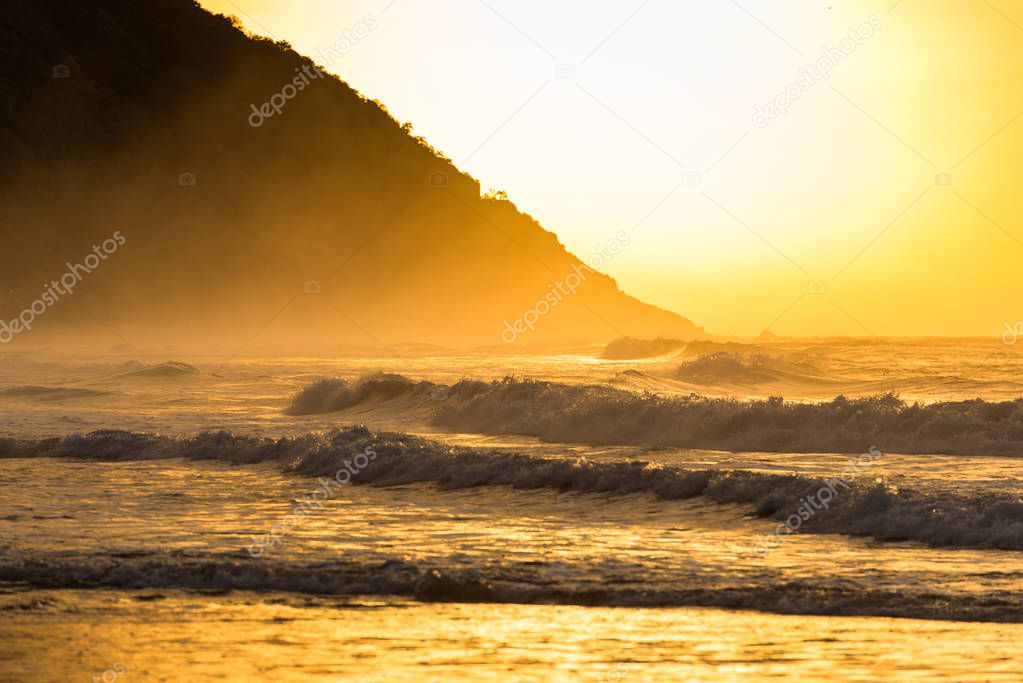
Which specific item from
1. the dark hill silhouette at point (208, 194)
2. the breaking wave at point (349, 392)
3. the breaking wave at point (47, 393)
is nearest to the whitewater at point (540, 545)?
the breaking wave at point (349, 392)

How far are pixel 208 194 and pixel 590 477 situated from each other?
109 metres

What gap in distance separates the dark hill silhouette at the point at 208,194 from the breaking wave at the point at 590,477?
71695 mm

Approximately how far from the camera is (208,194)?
11956 centimetres

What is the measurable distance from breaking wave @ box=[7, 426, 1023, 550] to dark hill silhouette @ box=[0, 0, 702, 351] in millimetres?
71695

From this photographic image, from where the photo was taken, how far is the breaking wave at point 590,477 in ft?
45.1

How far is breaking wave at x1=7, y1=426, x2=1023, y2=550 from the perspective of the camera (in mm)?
13750

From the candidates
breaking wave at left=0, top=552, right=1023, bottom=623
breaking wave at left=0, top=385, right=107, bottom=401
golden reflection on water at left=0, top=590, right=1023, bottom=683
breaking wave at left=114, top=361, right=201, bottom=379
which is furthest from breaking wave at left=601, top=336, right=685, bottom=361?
golden reflection on water at left=0, top=590, right=1023, bottom=683

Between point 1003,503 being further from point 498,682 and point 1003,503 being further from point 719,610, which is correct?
point 498,682

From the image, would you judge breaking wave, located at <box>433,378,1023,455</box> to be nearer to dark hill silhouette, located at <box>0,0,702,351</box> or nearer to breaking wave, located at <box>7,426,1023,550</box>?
breaking wave, located at <box>7,426,1023,550</box>

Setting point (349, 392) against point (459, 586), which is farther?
point (349, 392)

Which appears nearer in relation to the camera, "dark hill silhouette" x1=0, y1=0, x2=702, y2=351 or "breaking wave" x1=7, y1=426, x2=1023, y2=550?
"breaking wave" x1=7, y1=426, x2=1023, y2=550

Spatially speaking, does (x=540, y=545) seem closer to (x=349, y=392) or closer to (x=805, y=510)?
(x=805, y=510)

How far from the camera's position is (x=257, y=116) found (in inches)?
4867

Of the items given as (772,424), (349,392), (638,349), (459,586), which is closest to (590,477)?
(459,586)
